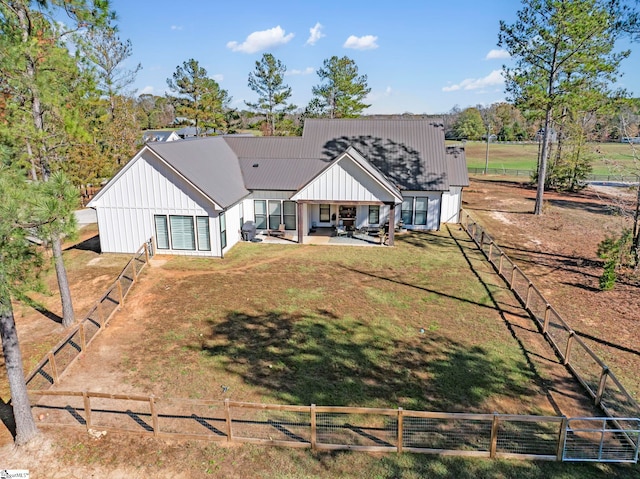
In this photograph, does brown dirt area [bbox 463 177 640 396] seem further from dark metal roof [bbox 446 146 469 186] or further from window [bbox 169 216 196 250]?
window [bbox 169 216 196 250]

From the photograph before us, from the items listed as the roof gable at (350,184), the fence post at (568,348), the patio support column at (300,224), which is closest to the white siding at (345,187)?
the roof gable at (350,184)

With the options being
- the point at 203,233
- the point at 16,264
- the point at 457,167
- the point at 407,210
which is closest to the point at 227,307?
the point at 203,233

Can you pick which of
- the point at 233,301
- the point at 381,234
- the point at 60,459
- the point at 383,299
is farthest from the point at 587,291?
the point at 60,459

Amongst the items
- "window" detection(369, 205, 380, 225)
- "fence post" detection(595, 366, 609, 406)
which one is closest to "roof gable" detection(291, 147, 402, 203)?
"window" detection(369, 205, 380, 225)

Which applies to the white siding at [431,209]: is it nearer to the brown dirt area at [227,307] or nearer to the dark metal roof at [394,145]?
the dark metal roof at [394,145]

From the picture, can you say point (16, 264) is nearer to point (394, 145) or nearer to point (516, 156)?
point (394, 145)

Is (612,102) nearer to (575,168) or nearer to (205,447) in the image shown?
(575,168)
